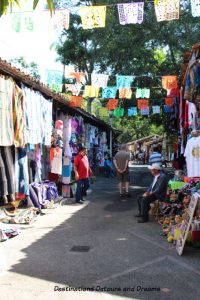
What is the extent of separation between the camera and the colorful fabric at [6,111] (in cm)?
726

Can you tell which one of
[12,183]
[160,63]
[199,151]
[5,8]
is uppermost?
[160,63]

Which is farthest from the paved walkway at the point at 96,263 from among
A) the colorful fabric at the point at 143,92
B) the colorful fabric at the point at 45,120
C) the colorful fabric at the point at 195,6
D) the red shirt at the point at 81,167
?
the colorful fabric at the point at 143,92

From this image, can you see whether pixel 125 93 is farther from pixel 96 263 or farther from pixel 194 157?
pixel 96 263

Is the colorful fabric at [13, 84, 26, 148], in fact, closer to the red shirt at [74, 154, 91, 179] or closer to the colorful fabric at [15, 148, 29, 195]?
the colorful fabric at [15, 148, 29, 195]

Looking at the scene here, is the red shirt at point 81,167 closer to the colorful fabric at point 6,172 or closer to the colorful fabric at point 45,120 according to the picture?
the colorful fabric at point 45,120

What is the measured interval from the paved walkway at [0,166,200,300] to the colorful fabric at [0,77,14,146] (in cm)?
204

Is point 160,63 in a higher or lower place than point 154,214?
higher

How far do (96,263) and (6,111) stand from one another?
3.79m

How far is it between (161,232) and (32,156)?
4.33 m

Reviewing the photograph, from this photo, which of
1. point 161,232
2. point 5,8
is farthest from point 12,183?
point 5,8

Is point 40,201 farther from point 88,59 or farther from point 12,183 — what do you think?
point 88,59

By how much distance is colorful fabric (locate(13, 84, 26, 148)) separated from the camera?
7.93m

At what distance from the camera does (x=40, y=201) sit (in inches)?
395

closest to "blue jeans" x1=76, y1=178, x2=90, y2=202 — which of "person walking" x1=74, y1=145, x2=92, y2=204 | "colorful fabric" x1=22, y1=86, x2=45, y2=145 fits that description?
"person walking" x1=74, y1=145, x2=92, y2=204
